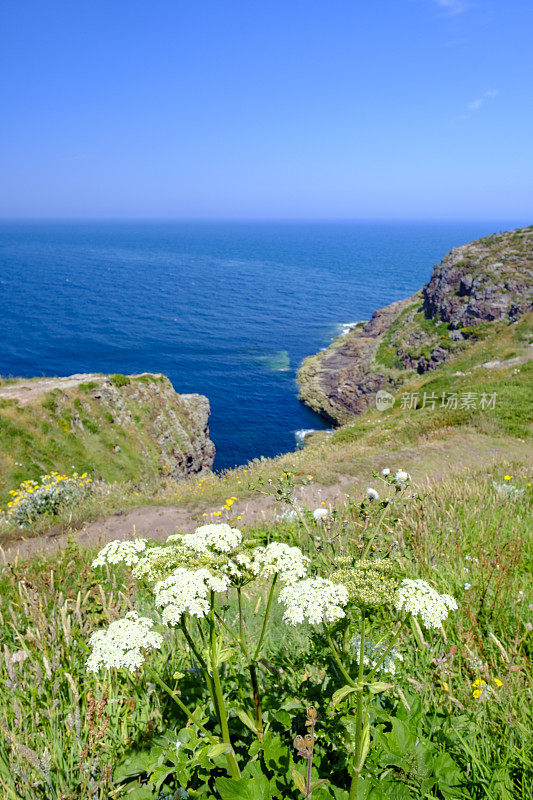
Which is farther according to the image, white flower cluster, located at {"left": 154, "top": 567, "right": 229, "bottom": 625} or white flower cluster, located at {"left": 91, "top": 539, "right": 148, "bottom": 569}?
white flower cluster, located at {"left": 91, "top": 539, "right": 148, "bottom": 569}

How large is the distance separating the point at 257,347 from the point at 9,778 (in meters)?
95.5

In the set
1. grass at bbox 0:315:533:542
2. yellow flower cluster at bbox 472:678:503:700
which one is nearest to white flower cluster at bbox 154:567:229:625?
yellow flower cluster at bbox 472:678:503:700

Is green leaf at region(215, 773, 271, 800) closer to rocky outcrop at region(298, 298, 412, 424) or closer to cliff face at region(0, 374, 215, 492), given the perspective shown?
cliff face at region(0, 374, 215, 492)

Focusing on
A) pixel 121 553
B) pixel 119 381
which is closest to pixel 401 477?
pixel 121 553

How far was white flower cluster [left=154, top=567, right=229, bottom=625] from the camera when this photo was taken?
7.40ft

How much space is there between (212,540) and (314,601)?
76 cm

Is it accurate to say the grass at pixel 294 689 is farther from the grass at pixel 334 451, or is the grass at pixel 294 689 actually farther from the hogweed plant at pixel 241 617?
the grass at pixel 334 451

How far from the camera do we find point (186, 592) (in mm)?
2322

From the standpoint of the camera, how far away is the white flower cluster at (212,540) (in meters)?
2.75

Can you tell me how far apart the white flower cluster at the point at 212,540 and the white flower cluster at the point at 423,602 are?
3.42 feet

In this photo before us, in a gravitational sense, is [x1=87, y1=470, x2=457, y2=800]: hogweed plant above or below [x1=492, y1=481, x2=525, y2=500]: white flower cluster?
above

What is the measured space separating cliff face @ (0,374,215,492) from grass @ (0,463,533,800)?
2421 centimetres

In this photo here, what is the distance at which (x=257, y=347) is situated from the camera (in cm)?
9719

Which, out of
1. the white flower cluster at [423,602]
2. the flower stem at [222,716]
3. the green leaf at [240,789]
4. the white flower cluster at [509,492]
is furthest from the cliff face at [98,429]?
the white flower cluster at [423,602]
